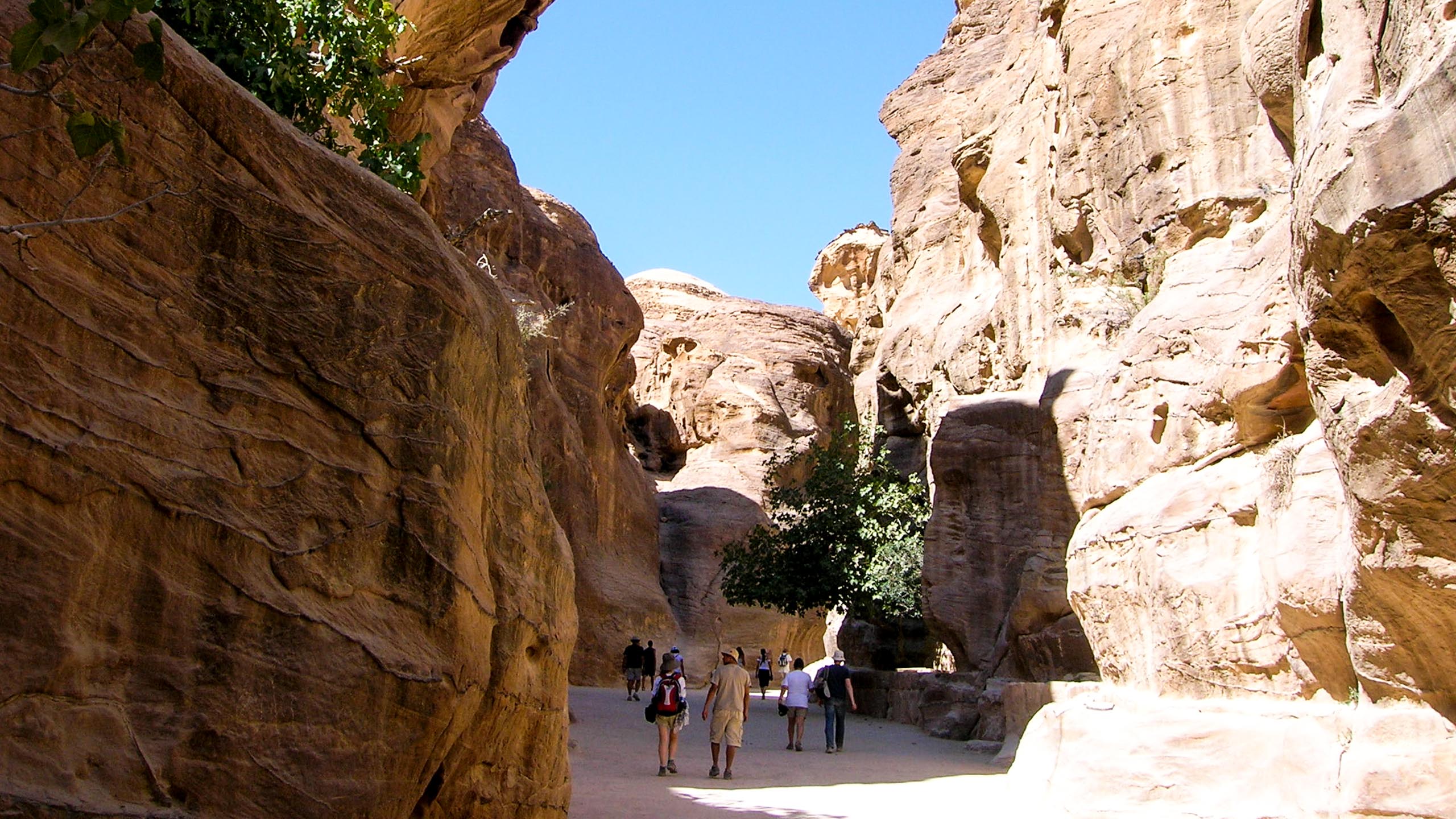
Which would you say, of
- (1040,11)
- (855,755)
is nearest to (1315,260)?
(855,755)

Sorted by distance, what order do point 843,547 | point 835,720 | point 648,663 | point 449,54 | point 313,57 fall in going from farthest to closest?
point 843,547 → point 648,663 → point 449,54 → point 835,720 → point 313,57

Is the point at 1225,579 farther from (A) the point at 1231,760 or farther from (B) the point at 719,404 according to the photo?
(B) the point at 719,404

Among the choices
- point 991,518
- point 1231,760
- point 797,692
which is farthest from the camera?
point 991,518

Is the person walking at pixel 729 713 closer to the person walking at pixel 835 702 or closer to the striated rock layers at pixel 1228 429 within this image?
the striated rock layers at pixel 1228 429

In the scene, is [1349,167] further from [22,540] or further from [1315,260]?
[22,540]

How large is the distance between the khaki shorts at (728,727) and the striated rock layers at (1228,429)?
9.80ft

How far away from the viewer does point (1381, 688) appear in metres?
6.49

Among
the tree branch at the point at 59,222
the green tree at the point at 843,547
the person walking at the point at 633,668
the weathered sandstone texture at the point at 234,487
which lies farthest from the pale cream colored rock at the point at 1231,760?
the person walking at the point at 633,668

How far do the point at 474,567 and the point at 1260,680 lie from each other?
5534 mm

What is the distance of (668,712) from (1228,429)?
581 cm

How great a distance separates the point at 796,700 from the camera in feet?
48.0

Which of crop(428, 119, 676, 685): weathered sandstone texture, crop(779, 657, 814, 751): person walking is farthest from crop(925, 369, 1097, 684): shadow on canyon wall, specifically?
crop(428, 119, 676, 685): weathered sandstone texture

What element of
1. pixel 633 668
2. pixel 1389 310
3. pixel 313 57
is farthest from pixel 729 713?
→ pixel 633 668

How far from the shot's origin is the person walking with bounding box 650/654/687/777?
11188 millimetres
